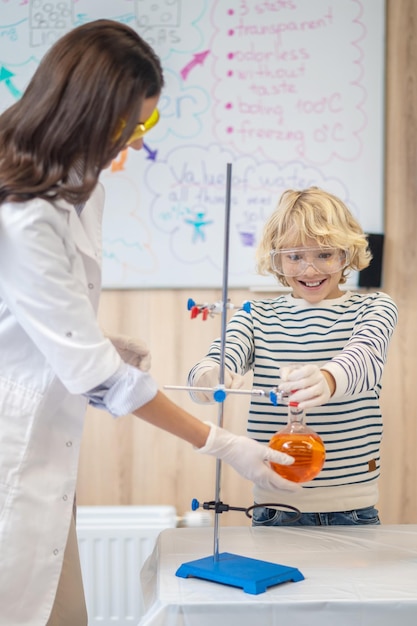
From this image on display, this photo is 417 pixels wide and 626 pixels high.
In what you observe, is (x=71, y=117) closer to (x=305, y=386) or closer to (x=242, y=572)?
(x=305, y=386)

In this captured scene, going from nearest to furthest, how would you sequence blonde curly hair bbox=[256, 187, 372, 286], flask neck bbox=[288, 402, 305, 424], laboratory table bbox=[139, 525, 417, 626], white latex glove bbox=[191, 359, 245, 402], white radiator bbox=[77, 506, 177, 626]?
laboratory table bbox=[139, 525, 417, 626], flask neck bbox=[288, 402, 305, 424], white latex glove bbox=[191, 359, 245, 402], blonde curly hair bbox=[256, 187, 372, 286], white radiator bbox=[77, 506, 177, 626]

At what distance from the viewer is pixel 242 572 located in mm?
1219

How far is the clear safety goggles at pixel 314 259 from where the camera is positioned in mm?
1699

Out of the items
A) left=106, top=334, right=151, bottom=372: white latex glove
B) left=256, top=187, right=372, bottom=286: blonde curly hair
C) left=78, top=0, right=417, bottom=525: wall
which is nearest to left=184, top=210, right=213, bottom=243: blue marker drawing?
left=78, top=0, right=417, bottom=525: wall

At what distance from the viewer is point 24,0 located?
2459 mm

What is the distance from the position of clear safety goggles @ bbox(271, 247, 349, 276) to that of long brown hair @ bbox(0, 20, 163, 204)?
0.62 m

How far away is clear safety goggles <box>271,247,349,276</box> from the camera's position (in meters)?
1.70

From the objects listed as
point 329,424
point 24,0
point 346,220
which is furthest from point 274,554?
point 24,0

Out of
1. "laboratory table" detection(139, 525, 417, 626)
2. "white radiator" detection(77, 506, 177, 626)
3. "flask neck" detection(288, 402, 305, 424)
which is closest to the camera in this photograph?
"laboratory table" detection(139, 525, 417, 626)

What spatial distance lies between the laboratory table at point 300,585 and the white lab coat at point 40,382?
7.6 inches

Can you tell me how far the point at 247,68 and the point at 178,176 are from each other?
15.8 inches

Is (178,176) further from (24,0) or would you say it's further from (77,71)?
(77,71)

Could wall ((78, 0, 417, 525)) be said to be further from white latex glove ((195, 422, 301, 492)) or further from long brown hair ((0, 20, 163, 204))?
long brown hair ((0, 20, 163, 204))

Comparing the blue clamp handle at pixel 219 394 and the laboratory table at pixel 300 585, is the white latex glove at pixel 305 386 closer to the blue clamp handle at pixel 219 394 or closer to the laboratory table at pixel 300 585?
the blue clamp handle at pixel 219 394
